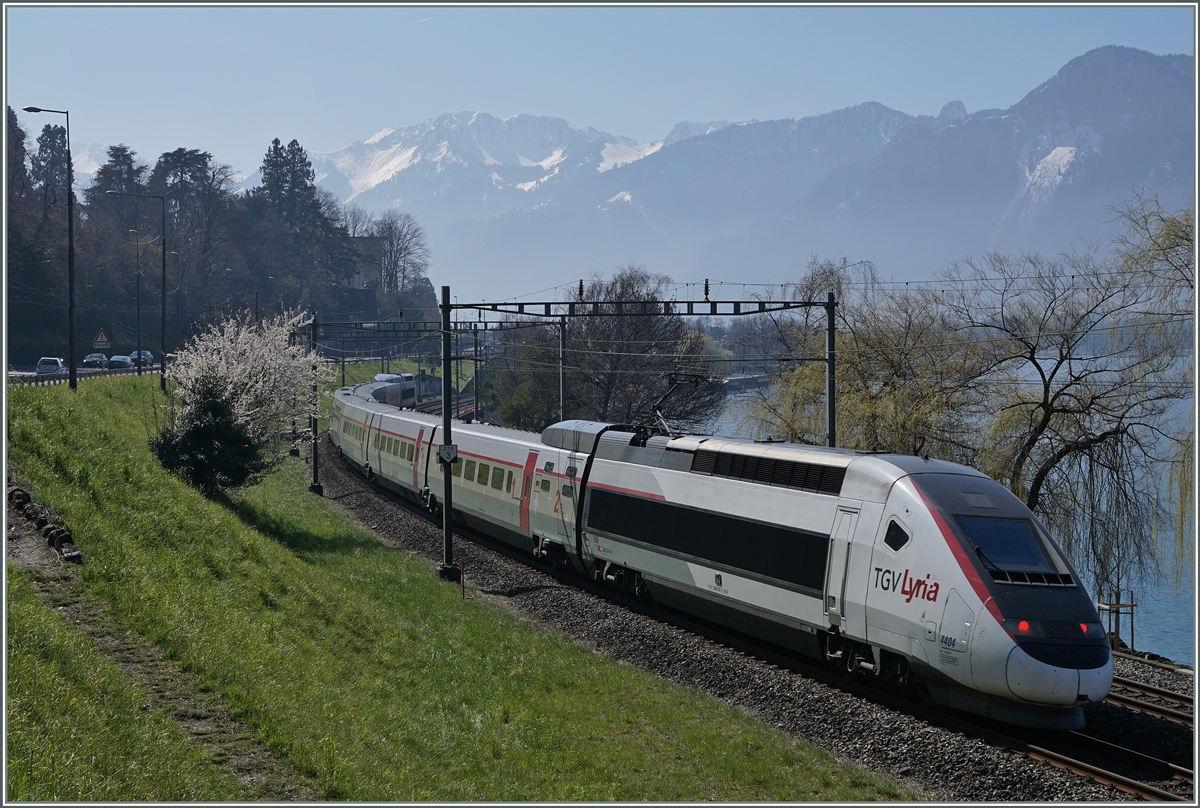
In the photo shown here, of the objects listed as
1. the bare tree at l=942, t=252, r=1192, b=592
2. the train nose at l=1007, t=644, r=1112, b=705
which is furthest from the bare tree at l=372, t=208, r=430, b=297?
the train nose at l=1007, t=644, r=1112, b=705

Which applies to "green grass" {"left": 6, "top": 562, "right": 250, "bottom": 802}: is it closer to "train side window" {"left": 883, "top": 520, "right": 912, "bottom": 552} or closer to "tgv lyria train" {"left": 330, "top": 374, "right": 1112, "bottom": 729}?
Result: "tgv lyria train" {"left": 330, "top": 374, "right": 1112, "bottom": 729}

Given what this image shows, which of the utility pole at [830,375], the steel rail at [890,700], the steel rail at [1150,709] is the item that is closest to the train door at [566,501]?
the steel rail at [890,700]

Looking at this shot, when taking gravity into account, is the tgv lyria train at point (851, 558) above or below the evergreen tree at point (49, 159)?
below

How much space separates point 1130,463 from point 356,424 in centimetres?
3399

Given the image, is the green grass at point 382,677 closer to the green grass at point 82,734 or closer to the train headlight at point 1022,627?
the green grass at point 82,734

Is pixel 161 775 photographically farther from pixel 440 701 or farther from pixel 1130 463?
pixel 1130 463

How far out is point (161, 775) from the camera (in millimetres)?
8406

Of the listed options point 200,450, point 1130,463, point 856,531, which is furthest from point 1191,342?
point 200,450

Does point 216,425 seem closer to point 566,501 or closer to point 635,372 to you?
point 566,501

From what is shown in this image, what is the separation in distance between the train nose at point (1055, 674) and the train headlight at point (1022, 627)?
15cm

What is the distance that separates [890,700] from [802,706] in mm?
1251

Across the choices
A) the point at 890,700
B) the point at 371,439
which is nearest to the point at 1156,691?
the point at 890,700

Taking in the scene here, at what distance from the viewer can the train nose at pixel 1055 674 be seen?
11.7m

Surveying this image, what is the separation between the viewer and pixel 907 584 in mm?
13102
